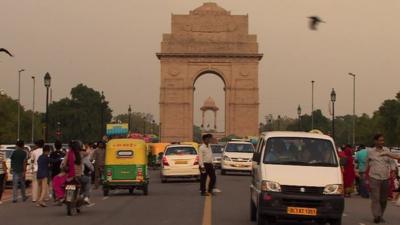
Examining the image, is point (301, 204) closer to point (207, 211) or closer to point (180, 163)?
point (207, 211)

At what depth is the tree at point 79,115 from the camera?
443ft

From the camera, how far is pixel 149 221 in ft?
56.4

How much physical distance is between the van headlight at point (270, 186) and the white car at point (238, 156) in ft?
91.1

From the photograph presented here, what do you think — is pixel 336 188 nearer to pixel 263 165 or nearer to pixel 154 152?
pixel 263 165

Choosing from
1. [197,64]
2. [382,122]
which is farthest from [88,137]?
[382,122]

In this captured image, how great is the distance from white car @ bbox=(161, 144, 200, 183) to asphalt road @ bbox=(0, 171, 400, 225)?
7751 millimetres

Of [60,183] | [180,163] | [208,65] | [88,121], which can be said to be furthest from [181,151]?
[88,121]

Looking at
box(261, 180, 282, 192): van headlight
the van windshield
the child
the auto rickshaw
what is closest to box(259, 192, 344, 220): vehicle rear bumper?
box(261, 180, 282, 192): van headlight

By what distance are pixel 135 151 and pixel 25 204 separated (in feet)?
13.5

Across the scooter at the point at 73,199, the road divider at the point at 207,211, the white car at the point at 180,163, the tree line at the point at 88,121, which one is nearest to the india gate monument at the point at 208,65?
the tree line at the point at 88,121

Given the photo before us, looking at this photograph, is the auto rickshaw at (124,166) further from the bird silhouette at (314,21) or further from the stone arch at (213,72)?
the stone arch at (213,72)

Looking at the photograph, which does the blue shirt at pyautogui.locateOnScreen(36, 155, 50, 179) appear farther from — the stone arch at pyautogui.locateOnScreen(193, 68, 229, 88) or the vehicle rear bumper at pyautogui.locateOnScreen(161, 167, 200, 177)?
the stone arch at pyautogui.locateOnScreen(193, 68, 229, 88)

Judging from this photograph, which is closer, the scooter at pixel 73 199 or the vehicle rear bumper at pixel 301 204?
the vehicle rear bumper at pixel 301 204

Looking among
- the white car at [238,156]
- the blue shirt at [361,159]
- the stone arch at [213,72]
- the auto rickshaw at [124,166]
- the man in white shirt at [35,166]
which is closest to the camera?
the man in white shirt at [35,166]
